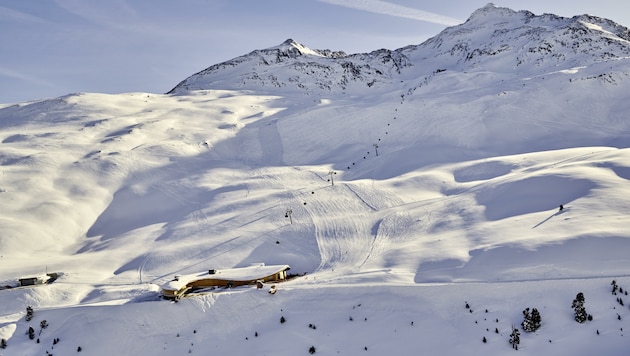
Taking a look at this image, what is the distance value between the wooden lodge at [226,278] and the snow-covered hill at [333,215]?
1300 mm

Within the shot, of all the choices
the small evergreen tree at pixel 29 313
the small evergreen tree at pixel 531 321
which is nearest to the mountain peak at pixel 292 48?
the small evergreen tree at pixel 29 313

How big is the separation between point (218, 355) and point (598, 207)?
2722 cm

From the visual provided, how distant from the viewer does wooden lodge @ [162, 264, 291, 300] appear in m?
28.7

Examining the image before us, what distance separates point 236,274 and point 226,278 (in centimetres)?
93

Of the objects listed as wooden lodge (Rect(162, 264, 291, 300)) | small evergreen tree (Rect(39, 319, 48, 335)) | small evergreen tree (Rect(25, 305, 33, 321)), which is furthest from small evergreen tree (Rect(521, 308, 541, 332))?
small evergreen tree (Rect(25, 305, 33, 321))

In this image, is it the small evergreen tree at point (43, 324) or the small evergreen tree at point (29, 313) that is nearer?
the small evergreen tree at point (43, 324)

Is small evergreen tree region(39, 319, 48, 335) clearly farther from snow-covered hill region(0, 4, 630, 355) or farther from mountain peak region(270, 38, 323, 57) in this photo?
mountain peak region(270, 38, 323, 57)

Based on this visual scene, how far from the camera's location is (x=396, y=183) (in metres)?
47.0

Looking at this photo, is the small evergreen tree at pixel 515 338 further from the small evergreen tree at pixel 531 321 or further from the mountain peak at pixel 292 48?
the mountain peak at pixel 292 48

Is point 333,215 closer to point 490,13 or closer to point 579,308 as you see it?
point 579,308

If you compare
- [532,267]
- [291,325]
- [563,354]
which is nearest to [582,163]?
[532,267]

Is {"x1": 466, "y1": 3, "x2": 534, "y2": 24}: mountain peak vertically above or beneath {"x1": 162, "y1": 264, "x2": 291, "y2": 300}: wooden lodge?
above

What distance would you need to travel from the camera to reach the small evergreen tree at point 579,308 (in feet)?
68.1

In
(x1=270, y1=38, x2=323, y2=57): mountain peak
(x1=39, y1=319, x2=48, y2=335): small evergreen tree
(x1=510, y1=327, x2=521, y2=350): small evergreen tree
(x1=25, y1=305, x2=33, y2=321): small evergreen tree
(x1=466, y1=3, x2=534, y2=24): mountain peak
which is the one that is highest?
(x1=466, y1=3, x2=534, y2=24): mountain peak
